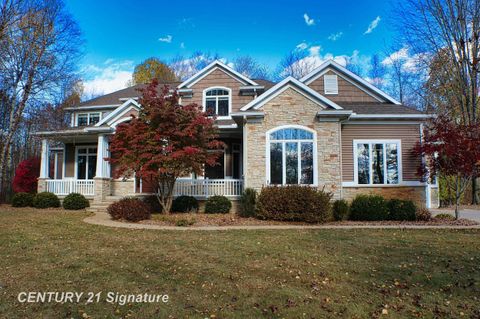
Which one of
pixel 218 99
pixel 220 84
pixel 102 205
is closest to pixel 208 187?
pixel 102 205

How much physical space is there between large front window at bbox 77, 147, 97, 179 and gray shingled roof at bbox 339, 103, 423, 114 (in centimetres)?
1436

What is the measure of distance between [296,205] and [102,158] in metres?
10.3

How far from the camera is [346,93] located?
16.2 metres

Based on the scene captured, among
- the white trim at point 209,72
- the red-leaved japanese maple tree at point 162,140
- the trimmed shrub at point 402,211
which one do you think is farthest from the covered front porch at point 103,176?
the trimmed shrub at point 402,211

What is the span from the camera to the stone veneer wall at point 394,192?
13438 mm

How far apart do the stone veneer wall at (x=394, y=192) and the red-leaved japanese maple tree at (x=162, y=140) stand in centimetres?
632

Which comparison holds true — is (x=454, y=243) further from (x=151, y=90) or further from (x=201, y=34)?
(x=201, y=34)

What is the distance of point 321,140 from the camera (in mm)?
12508

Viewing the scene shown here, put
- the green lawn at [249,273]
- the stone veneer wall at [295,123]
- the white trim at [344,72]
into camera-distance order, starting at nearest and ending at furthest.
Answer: the green lawn at [249,273] < the stone veneer wall at [295,123] < the white trim at [344,72]

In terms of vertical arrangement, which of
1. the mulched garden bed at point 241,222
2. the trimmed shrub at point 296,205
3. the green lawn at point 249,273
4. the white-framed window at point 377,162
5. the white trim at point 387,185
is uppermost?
the white-framed window at point 377,162

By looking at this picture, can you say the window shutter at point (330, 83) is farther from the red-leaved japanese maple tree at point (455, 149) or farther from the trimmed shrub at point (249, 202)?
the trimmed shrub at point (249, 202)

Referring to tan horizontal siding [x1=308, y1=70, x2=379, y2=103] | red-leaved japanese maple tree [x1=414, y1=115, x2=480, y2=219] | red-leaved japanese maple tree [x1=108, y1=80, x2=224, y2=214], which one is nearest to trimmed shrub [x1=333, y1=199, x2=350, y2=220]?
red-leaved japanese maple tree [x1=414, y1=115, x2=480, y2=219]

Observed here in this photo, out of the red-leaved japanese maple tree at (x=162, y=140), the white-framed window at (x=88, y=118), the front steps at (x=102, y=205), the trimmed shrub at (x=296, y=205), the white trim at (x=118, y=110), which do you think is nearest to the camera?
the trimmed shrub at (x=296, y=205)

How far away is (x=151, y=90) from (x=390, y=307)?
10523 mm
